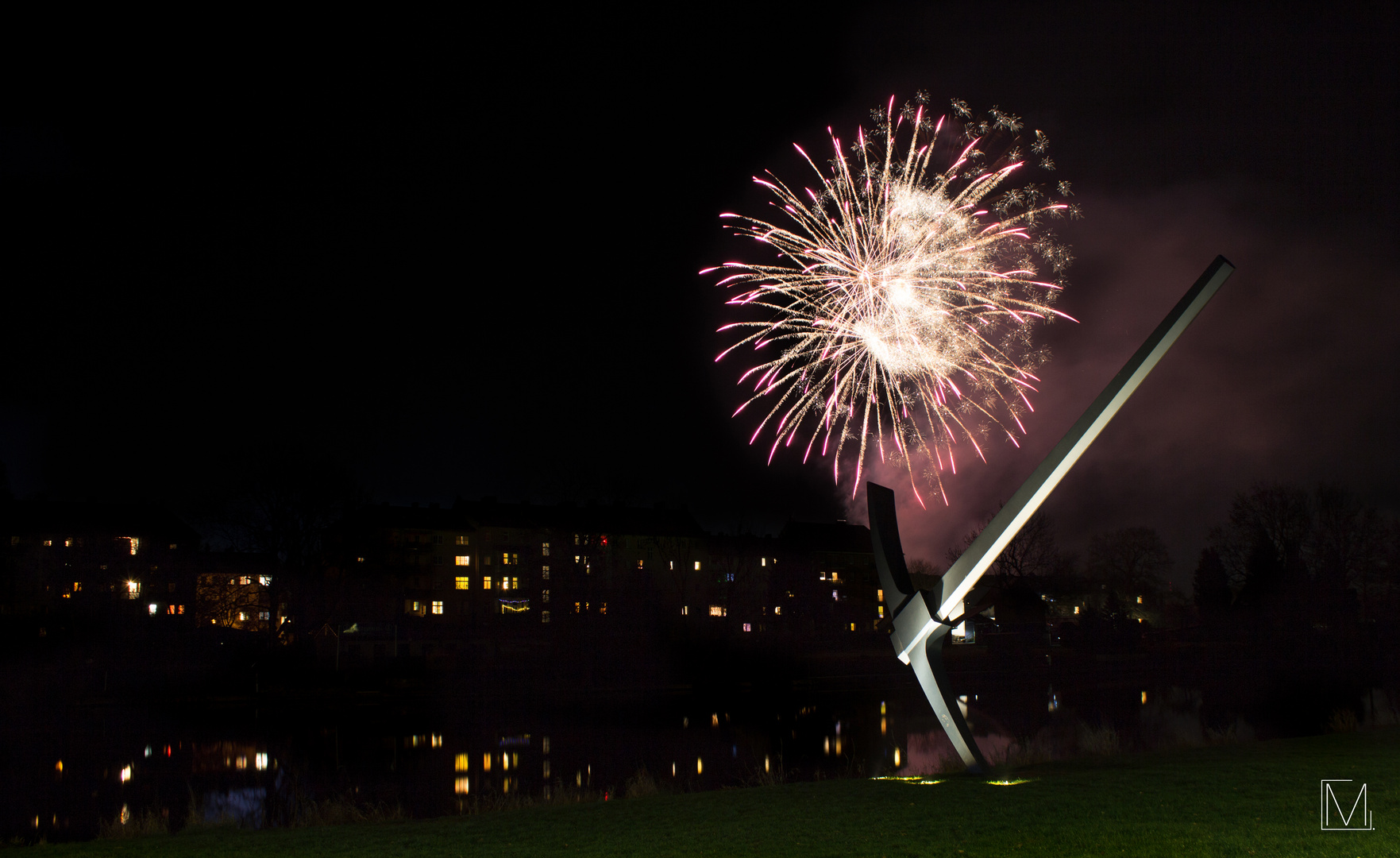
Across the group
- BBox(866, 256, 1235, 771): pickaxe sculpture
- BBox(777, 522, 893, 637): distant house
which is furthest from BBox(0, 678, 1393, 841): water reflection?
BBox(777, 522, 893, 637): distant house

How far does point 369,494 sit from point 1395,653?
56.0 metres

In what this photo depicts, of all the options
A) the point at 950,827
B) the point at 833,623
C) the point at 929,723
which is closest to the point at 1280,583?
the point at 833,623

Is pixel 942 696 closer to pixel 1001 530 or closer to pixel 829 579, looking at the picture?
pixel 1001 530

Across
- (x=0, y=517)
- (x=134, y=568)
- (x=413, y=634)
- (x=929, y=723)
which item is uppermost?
(x=0, y=517)

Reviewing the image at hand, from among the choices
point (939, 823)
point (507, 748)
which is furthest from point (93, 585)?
point (939, 823)

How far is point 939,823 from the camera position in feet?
37.5

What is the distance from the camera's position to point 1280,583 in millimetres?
58312

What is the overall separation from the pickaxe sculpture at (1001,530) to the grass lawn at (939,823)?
1656mm

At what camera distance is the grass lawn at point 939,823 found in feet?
33.2

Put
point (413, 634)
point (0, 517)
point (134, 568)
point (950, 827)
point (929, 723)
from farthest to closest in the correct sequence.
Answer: point (0, 517) < point (413, 634) < point (134, 568) < point (929, 723) < point (950, 827)

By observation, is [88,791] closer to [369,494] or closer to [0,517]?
[369,494]

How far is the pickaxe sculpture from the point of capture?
13906mm


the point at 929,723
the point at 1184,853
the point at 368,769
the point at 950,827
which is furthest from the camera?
the point at 929,723

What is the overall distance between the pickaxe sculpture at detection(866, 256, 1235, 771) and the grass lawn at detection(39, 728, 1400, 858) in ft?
5.43
